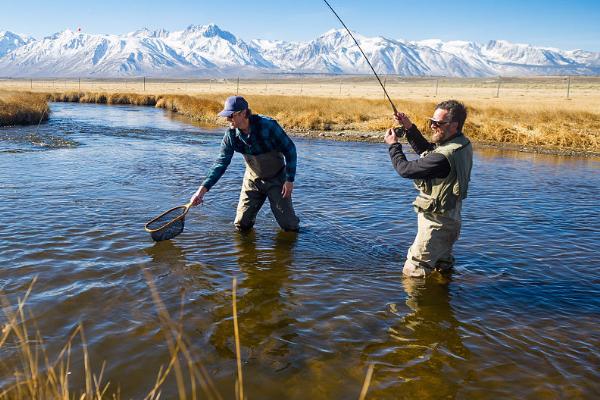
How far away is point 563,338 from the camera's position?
191 inches

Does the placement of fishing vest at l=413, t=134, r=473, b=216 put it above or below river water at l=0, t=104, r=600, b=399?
above

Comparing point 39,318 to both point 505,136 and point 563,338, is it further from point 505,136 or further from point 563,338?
point 505,136

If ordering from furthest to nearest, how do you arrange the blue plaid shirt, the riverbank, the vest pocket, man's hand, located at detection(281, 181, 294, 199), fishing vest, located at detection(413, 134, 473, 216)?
the riverbank, man's hand, located at detection(281, 181, 294, 199), the blue plaid shirt, the vest pocket, fishing vest, located at detection(413, 134, 473, 216)

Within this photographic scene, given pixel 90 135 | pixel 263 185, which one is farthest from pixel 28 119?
pixel 263 185

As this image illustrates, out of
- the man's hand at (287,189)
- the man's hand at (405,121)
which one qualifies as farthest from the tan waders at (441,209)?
the man's hand at (287,189)

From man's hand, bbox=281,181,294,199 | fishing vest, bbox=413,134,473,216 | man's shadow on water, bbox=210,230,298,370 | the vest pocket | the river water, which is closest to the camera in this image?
the river water

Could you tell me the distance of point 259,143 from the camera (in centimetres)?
685

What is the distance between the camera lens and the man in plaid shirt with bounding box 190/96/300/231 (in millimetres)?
6590

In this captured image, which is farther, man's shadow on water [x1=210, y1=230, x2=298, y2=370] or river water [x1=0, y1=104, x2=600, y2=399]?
man's shadow on water [x1=210, y1=230, x2=298, y2=370]

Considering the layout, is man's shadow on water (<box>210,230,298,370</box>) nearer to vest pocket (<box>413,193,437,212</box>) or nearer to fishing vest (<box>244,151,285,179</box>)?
fishing vest (<box>244,151,285,179</box>)

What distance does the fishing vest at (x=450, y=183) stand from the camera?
5.01 m

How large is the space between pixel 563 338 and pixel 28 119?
2489 cm

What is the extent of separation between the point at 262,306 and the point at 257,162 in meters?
2.36

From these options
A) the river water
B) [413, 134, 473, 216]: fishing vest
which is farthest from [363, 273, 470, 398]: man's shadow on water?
[413, 134, 473, 216]: fishing vest
